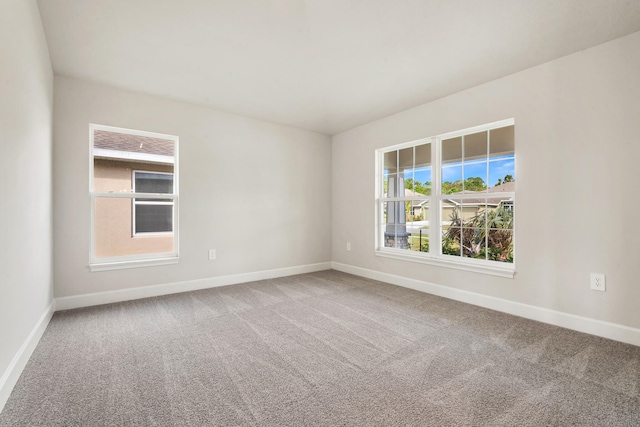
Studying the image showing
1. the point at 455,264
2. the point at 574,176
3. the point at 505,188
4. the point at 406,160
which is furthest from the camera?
the point at 406,160

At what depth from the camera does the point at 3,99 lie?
160 cm

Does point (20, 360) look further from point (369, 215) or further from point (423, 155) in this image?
point (423, 155)

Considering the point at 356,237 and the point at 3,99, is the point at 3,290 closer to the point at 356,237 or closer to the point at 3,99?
the point at 3,99

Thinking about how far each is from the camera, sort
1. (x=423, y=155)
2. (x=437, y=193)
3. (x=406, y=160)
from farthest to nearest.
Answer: (x=406, y=160) → (x=423, y=155) → (x=437, y=193)

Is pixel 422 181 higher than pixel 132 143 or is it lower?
lower

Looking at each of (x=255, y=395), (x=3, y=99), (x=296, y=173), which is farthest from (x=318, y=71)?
(x=255, y=395)

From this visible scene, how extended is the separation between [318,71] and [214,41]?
103 cm

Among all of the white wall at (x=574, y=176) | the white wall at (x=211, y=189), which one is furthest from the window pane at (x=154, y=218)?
the white wall at (x=574, y=176)

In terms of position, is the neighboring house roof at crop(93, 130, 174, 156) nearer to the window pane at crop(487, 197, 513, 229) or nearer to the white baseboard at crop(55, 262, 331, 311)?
the white baseboard at crop(55, 262, 331, 311)

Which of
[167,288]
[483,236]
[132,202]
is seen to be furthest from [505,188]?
[132,202]

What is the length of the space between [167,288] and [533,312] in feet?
13.2

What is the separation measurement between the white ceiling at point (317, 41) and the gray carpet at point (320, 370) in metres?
2.44

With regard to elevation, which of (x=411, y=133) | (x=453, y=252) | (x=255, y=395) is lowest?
(x=255, y=395)

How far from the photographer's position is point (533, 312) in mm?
2809
